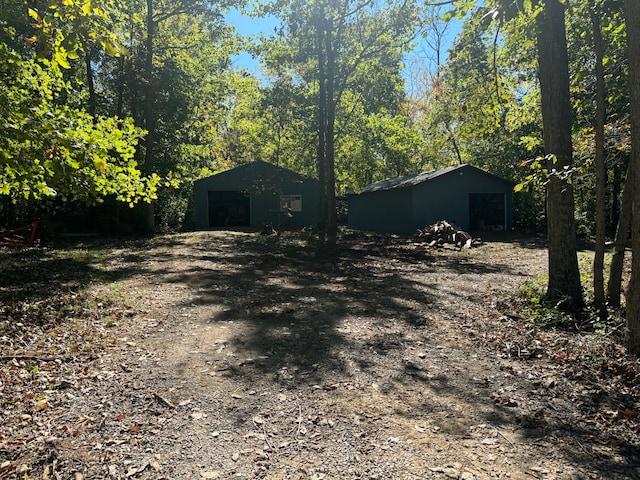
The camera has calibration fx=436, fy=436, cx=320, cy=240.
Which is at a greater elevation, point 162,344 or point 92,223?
point 92,223

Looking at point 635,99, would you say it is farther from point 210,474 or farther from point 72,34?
point 72,34

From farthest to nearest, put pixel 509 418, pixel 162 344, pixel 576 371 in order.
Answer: pixel 162 344 < pixel 576 371 < pixel 509 418

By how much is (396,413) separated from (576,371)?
2.10 meters

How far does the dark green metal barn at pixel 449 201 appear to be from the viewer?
73.3ft

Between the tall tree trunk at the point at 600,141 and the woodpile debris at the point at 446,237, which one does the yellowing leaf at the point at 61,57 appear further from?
the woodpile debris at the point at 446,237

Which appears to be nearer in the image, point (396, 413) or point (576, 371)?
point (396, 413)

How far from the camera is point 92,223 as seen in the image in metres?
20.3

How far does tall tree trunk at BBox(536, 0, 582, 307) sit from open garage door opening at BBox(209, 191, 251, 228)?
21867mm

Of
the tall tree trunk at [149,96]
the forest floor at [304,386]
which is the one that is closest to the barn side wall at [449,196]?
the tall tree trunk at [149,96]

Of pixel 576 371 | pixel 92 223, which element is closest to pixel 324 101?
pixel 92 223

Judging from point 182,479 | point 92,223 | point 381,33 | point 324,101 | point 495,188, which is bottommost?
point 182,479

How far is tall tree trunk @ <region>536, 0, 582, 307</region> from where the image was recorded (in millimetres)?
6398

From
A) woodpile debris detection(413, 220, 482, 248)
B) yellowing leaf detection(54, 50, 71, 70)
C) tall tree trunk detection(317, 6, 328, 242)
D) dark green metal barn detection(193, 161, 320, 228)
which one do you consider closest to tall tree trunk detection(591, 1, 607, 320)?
yellowing leaf detection(54, 50, 71, 70)

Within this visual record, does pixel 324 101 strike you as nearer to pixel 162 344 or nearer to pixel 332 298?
pixel 332 298
